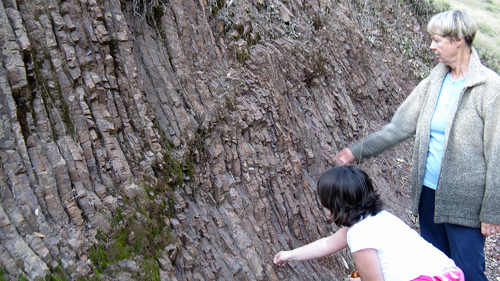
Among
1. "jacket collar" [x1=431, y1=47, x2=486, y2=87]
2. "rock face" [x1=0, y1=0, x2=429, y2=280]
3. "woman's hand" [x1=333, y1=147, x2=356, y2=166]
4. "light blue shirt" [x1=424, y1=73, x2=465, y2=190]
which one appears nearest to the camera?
"rock face" [x1=0, y1=0, x2=429, y2=280]

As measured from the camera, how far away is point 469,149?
2771mm

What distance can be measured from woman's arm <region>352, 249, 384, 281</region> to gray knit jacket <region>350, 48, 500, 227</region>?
0.84m

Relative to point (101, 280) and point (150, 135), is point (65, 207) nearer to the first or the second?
point (101, 280)

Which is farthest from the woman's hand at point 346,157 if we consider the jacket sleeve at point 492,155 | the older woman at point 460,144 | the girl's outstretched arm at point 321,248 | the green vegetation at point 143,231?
the green vegetation at point 143,231

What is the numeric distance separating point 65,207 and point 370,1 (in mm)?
7495

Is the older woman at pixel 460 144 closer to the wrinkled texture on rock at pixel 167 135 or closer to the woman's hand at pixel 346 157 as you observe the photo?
the woman's hand at pixel 346 157

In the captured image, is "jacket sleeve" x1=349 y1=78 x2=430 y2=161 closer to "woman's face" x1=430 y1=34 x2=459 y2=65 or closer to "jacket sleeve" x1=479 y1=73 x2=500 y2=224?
"woman's face" x1=430 y1=34 x2=459 y2=65

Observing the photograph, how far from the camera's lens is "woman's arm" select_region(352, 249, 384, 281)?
7.89 ft

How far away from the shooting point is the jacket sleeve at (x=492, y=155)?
8.63 ft

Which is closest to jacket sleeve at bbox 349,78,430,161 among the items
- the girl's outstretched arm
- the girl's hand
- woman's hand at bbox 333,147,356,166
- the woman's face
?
woman's hand at bbox 333,147,356,166

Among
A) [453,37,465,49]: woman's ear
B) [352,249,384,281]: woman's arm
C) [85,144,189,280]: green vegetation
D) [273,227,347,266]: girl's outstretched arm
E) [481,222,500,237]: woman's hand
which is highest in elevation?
[453,37,465,49]: woman's ear

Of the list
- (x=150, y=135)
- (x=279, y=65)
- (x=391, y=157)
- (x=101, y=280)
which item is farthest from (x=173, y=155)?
(x=391, y=157)

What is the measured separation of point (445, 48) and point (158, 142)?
2.28m

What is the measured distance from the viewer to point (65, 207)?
104 inches
